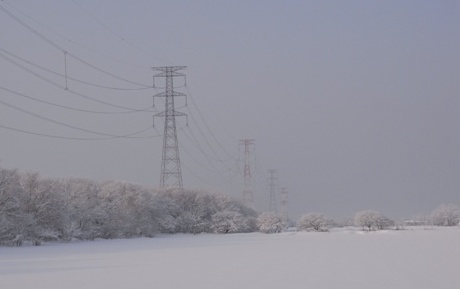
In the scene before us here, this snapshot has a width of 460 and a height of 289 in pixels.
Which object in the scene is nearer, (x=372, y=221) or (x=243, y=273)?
(x=243, y=273)

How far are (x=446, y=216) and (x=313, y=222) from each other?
25.2 m

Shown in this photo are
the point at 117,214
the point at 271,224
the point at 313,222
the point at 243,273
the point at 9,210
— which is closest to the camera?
the point at 243,273

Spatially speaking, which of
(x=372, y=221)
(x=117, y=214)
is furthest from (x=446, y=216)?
(x=117, y=214)

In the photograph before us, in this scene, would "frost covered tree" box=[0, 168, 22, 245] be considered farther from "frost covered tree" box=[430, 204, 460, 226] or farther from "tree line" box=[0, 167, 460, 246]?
"frost covered tree" box=[430, 204, 460, 226]

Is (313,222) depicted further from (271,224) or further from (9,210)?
(9,210)

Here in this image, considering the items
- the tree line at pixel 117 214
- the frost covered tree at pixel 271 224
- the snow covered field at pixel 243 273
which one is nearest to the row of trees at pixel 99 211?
the tree line at pixel 117 214

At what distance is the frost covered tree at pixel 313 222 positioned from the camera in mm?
71750

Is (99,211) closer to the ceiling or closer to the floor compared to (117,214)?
closer to the ceiling

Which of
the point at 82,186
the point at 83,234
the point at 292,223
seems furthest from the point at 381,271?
the point at 292,223

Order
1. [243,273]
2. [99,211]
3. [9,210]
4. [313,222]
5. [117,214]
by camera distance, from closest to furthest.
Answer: [243,273] → [9,210] → [99,211] → [117,214] → [313,222]

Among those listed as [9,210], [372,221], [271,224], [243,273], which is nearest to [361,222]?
[372,221]

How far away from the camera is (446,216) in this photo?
86.1m

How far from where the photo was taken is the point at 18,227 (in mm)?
39219

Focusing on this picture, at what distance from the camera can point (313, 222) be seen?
237ft
